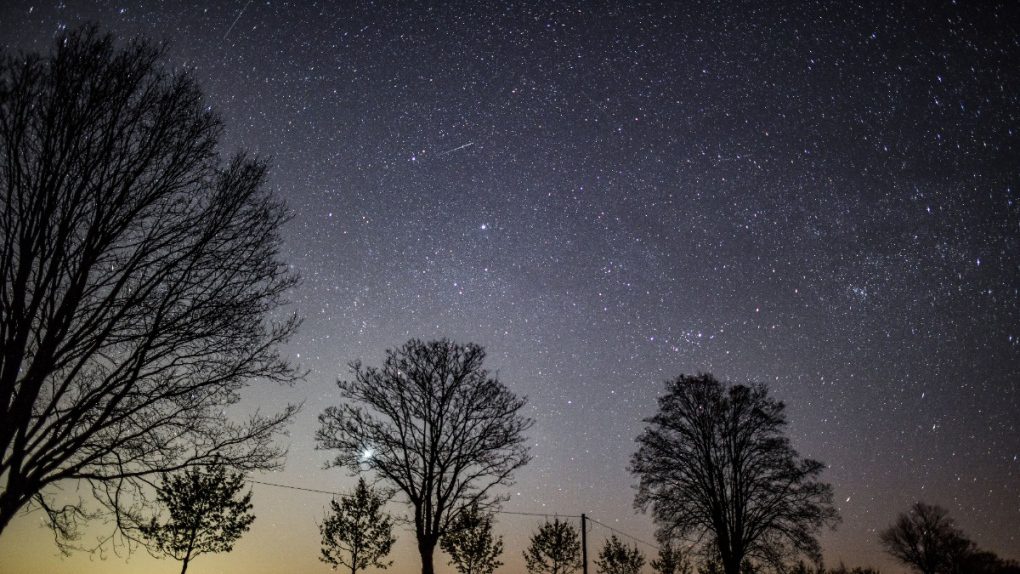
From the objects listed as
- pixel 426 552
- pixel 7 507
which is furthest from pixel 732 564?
pixel 7 507

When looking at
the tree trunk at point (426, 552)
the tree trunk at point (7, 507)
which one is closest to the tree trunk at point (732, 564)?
the tree trunk at point (426, 552)

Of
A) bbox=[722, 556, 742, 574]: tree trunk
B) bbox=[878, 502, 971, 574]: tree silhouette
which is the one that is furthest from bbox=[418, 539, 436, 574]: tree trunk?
bbox=[878, 502, 971, 574]: tree silhouette

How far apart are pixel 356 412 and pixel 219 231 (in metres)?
11.5

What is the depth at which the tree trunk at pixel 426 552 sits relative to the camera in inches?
621

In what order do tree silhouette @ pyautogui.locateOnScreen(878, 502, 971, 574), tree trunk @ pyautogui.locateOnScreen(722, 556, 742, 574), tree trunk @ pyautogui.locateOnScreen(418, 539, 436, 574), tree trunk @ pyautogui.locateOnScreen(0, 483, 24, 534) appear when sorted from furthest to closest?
tree silhouette @ pyautogui.locateOnScreen(878, 502, 971, 574)
tree trunk @ pyautogui.locateOnScreen(722, 556, 742, 574)
tree trunk @ pyautogui.locateOnScreen(418, 539, 436, 574)
tree trunk @ pyautogui.locateOnScreen(0, 483, 24, 534)

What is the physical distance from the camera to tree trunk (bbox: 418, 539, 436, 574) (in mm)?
15766

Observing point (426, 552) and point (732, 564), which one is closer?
point (426, 552)

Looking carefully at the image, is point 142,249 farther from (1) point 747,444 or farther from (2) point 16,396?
(1) point 747,444

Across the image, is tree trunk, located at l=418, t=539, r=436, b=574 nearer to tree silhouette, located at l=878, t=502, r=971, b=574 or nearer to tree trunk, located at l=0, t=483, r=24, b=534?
tree trunk, located at l=0, t=483, r=24, b=534

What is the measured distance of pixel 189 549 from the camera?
22578mm

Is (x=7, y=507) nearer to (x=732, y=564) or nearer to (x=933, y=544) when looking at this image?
(x=732, y=564)

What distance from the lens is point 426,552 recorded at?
16.0 m

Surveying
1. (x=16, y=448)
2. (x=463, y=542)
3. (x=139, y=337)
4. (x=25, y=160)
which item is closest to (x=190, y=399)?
(x=139, y=337)

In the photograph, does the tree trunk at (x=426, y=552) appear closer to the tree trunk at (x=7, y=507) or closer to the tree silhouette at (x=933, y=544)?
the tree trunk at (x=7, y=507)
